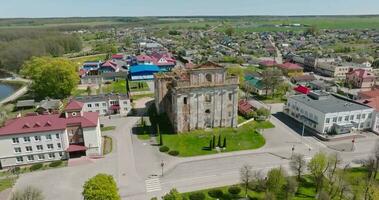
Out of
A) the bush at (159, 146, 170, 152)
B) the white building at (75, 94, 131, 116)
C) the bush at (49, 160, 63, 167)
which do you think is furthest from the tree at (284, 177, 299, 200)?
the white building at (75, 94, 131, 116)

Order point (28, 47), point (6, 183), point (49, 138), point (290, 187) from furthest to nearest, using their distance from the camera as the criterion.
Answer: point (28, 47) → point (49, 138) → point (6, 183) → point (290, 187)

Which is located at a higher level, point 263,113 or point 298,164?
point 298,164

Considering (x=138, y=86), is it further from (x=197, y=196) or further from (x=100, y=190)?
(x=100, y=190)

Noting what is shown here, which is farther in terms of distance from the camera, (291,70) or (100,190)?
(291,70)

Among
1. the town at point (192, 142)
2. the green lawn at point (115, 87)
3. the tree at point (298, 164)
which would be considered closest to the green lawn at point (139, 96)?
the town at point (192, 142)

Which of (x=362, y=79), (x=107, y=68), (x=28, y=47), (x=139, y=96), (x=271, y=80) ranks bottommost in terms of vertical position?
(x=139, y=96)

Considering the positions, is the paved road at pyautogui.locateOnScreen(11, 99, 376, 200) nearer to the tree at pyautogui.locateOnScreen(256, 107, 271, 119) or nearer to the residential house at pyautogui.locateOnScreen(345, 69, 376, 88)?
the tree at pyautogui.locateOnScreen(256, 107, 271, 119)

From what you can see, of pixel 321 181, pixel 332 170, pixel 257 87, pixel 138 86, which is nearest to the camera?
pixel 321 181

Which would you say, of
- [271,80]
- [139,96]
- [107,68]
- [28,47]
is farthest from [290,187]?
[28,47]
